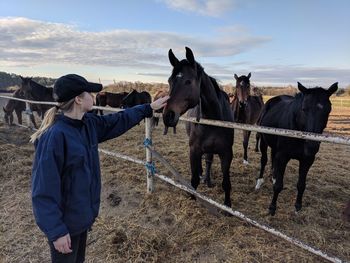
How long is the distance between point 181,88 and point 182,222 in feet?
5.36

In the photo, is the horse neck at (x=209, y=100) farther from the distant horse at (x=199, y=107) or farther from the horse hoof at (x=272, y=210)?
the horse hoof at (x=272, y=210)

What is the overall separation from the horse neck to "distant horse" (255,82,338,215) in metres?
0.97

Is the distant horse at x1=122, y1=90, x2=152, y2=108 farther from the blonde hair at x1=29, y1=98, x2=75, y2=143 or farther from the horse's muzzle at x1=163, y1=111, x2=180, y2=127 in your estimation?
the blonde hair at x1=29, y1=98, x2=75, y2=143

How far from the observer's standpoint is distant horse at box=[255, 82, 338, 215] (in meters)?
3.42

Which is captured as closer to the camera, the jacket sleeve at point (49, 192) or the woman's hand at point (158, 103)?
the jacket sleeve at point (49, 192)

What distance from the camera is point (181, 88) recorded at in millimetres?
3268

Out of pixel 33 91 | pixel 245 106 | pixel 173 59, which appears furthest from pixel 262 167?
pixel 33 91

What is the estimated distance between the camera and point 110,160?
21.9 feet

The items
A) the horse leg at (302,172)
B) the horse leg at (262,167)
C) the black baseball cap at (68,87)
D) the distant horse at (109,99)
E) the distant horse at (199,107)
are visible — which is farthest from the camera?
the distant horse at (109,99)

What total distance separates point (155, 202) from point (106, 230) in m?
0.89

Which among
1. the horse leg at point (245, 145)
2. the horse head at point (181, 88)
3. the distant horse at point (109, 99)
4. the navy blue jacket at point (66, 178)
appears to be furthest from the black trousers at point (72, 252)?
the distant horse at point (109, 99)

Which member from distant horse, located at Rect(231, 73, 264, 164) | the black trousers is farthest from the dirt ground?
distant horse, located at Rect(231, 73, 264, 164)

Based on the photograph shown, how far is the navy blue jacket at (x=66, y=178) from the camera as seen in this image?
187cm

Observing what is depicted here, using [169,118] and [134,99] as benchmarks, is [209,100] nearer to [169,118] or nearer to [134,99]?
[169,118]
